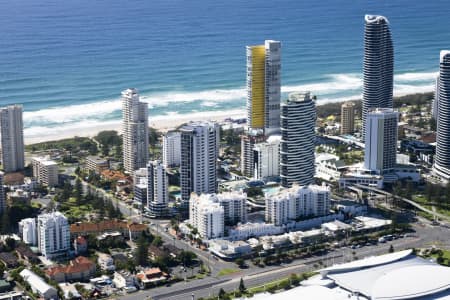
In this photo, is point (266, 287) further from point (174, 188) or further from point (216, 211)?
point (174, 188)

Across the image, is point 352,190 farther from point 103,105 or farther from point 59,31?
point 59,31

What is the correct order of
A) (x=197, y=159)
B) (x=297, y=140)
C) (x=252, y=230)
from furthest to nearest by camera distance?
(x=297, y=140), (x=197, y=159), (x=252, y=230)

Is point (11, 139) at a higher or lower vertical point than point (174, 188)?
higher

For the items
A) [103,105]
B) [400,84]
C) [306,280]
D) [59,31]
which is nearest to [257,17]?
[59,31]

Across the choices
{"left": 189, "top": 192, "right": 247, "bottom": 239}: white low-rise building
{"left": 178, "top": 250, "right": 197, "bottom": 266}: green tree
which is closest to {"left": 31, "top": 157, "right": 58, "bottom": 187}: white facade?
{"left": 189, "top": 192, "right": 247, "bottom": 239}: white low-rise building

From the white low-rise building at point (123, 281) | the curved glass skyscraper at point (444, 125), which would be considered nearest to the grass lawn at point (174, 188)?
the white low-rise building at point (123, 281)

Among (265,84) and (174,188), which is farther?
(265,84)

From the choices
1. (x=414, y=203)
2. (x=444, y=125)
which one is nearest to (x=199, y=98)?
(x=444, y=125)
